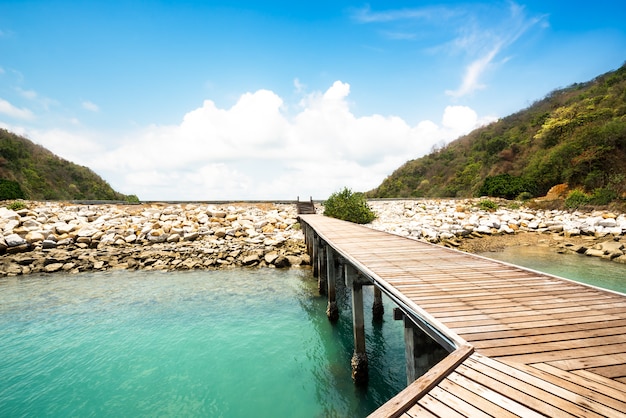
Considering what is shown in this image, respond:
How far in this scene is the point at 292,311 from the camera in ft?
31.8

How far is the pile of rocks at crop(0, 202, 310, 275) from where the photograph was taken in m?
14.9

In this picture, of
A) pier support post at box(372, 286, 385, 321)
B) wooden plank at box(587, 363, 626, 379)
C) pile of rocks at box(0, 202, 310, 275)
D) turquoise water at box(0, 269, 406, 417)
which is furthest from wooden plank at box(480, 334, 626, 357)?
pile of rocks at box(0, 202, 310, 275)

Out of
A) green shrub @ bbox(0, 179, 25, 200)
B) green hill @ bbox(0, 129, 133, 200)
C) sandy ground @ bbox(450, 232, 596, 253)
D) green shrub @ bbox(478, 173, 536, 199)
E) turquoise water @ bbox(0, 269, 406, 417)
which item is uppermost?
green hill @ bbox(0, 129, 133, 200)

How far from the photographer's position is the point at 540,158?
28.7m

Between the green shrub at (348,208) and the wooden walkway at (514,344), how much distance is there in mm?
16155

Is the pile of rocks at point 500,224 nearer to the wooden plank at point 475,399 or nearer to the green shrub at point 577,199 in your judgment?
the green shrub at point 577,199

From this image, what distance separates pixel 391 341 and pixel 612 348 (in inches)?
211

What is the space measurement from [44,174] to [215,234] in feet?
108

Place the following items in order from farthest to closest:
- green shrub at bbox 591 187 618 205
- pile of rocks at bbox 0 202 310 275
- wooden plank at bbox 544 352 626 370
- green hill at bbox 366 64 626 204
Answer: green hill at bbox 366 64 626 204 < green shrub at bbox 591 187 618 205 < pile of rocks at bbox 0 202 310 275 < wooden plank at bbox 544 352 626 370

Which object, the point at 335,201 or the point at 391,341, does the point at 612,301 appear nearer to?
the point at 391,341

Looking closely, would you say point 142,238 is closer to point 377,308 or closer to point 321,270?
point 321,270

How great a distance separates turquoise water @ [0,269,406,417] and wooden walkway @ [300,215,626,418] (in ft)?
9.14

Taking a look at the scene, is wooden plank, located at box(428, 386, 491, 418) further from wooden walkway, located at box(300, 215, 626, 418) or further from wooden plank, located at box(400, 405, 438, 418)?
wooden plank, located at box(400, 405, 438, 418)

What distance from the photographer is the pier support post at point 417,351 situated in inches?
143
